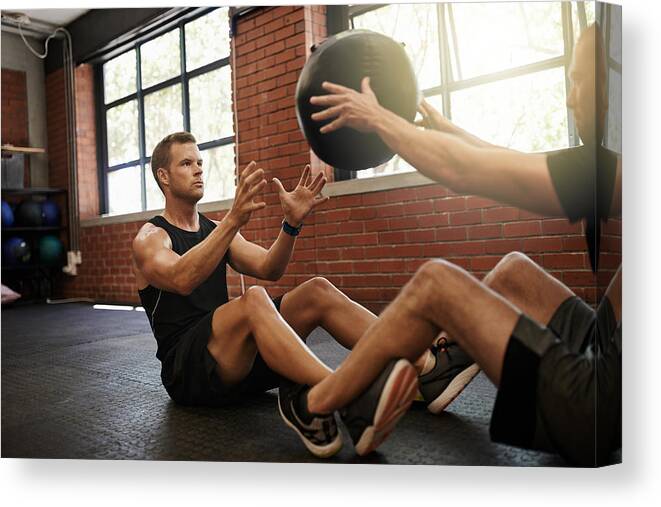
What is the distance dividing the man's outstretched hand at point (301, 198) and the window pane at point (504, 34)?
46 cm

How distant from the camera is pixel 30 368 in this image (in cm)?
185

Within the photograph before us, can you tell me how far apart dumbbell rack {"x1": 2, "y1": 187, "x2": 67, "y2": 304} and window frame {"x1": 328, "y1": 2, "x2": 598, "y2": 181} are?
0.99 metres

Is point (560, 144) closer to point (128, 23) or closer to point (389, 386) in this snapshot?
point (389, 386)

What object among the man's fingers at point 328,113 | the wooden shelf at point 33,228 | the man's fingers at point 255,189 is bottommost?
the wooden shelf at point 33,228

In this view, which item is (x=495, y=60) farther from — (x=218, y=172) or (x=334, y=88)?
(x=218, y=172)

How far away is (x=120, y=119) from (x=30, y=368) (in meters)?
0.85

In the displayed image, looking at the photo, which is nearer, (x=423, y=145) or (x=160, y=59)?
(x=423, y=145)

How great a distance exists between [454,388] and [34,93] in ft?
4.98

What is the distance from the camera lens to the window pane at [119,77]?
1858mm

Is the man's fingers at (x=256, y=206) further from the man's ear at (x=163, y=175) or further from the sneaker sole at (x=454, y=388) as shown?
the sneaker sole at (x=454, y=388)

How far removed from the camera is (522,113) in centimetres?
130

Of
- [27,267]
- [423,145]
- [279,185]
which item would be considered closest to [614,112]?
[423,145]

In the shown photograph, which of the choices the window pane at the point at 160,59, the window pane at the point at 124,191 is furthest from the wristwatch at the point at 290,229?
the window pane at the point at 160,59

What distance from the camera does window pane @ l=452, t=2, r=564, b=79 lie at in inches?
51.5
